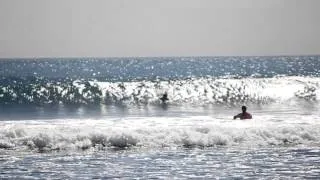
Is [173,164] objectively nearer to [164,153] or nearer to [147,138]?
[164,153]

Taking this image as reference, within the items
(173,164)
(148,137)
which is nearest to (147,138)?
(148,137)

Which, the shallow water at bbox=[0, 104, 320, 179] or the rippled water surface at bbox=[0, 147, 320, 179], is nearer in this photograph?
the rippled water surface at bbox=[0, 147, 320, 179]

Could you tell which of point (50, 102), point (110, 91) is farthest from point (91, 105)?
point (110, 91)

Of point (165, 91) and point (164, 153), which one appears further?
point (165, 91)

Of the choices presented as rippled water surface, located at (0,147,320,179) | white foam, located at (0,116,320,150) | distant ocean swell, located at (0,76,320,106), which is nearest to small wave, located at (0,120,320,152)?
white foam, located at (0,116,320,150)

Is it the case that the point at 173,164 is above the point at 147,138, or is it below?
below

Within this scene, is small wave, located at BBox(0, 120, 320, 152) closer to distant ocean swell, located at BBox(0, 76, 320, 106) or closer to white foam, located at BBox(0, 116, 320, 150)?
white foam, located at BBox(0, 116, 320, 150)

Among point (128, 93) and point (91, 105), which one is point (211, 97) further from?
point (91, 105)

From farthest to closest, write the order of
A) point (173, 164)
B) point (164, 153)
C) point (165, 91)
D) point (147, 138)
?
1. point (165, 91)
2. point (147, 138)
3. point (164, 153)
4. point (173, 164)

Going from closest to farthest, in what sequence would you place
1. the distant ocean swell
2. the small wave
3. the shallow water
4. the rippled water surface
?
the rippled water surface < the shallow water < the small wave < the distant ocean swell

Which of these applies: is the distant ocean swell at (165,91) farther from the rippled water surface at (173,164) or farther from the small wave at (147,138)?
the rippled water surface at (173,164)

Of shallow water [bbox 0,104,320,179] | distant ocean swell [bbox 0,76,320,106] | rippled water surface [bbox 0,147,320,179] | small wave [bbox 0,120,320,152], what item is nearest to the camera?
rippled water surface [bbox 0,147,320,179]

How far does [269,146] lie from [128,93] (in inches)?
1717

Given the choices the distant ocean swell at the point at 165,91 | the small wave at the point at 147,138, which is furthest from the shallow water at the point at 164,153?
the distant ocean swell at the point at 165,91
